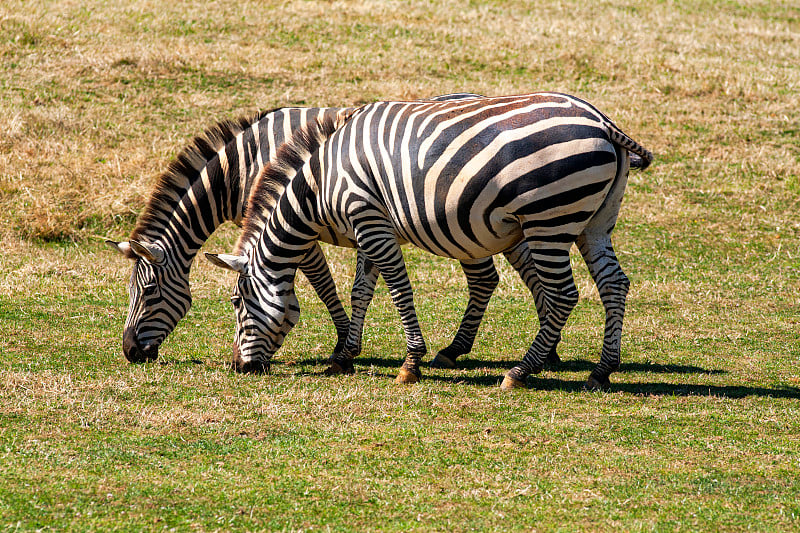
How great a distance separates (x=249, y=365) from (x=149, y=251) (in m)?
1.71

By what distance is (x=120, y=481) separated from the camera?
5.91 m

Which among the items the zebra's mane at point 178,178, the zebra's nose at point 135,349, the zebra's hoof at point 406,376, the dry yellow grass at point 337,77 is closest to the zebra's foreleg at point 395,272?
the zebra's hoof at point 406,376

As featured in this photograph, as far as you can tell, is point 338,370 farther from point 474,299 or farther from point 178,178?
point 178,178

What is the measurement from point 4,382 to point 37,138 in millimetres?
10654

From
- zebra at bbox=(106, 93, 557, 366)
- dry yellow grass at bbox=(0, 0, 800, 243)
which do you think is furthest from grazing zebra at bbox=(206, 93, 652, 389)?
dry yellow grass at bbox=(0, 0, 800, 243)

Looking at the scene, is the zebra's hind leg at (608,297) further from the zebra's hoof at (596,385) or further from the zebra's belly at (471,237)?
the zebra's belly at (471,237)

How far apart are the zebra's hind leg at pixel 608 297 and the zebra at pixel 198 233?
1220 millimetres

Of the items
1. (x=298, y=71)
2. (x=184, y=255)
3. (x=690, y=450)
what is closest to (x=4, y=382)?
(x=184, y=255)

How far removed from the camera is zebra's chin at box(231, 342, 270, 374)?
9039 mm

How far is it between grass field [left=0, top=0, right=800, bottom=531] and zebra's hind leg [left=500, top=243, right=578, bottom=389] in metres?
0.25

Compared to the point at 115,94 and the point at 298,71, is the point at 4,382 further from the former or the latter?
the point at 298,71

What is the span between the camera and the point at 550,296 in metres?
Answer: 8.54

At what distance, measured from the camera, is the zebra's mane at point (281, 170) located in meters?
9.21

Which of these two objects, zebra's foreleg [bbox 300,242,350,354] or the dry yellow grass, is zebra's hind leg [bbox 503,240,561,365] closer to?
zebra's foreleg [bbox 300,242,350,354]
